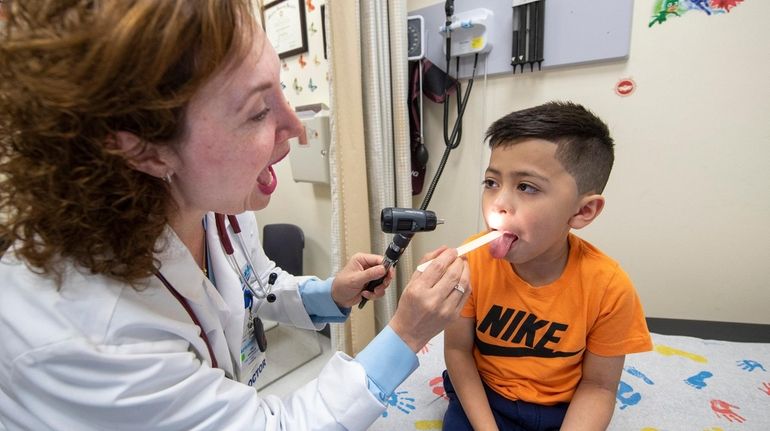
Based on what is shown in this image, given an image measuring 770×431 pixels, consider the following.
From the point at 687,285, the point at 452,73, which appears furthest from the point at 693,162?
the point at 452,73

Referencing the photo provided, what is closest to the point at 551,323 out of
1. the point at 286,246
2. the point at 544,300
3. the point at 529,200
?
the point at 544,300

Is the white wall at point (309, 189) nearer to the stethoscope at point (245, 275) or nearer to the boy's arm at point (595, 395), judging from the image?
the stethoscope at point (245, 275)

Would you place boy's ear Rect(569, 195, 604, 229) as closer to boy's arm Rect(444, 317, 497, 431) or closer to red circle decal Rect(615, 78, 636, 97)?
boy's arm Rect(444, 317, 497, 431)

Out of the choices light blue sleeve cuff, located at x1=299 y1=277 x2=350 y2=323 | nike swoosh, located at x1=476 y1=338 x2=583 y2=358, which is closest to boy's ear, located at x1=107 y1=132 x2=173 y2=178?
light blue sleeve cuff, located at x1=299 y1=277 x2=350 y2=323

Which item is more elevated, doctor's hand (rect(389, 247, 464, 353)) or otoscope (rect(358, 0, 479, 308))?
otoscope (rect(358, 0, 479, 308))

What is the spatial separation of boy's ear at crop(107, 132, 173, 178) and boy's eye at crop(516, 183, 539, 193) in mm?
702

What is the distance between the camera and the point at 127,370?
525 millimetres

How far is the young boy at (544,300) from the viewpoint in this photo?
0.81m

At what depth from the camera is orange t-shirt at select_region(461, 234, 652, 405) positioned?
0.82m

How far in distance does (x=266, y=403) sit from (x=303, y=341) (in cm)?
164

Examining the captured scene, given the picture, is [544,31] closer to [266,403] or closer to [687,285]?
[687,285]

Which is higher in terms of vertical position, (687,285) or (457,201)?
(457,201)

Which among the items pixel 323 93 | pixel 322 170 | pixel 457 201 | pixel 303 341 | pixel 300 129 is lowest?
pixel 303 341

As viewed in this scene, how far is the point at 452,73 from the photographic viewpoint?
1597 mm
